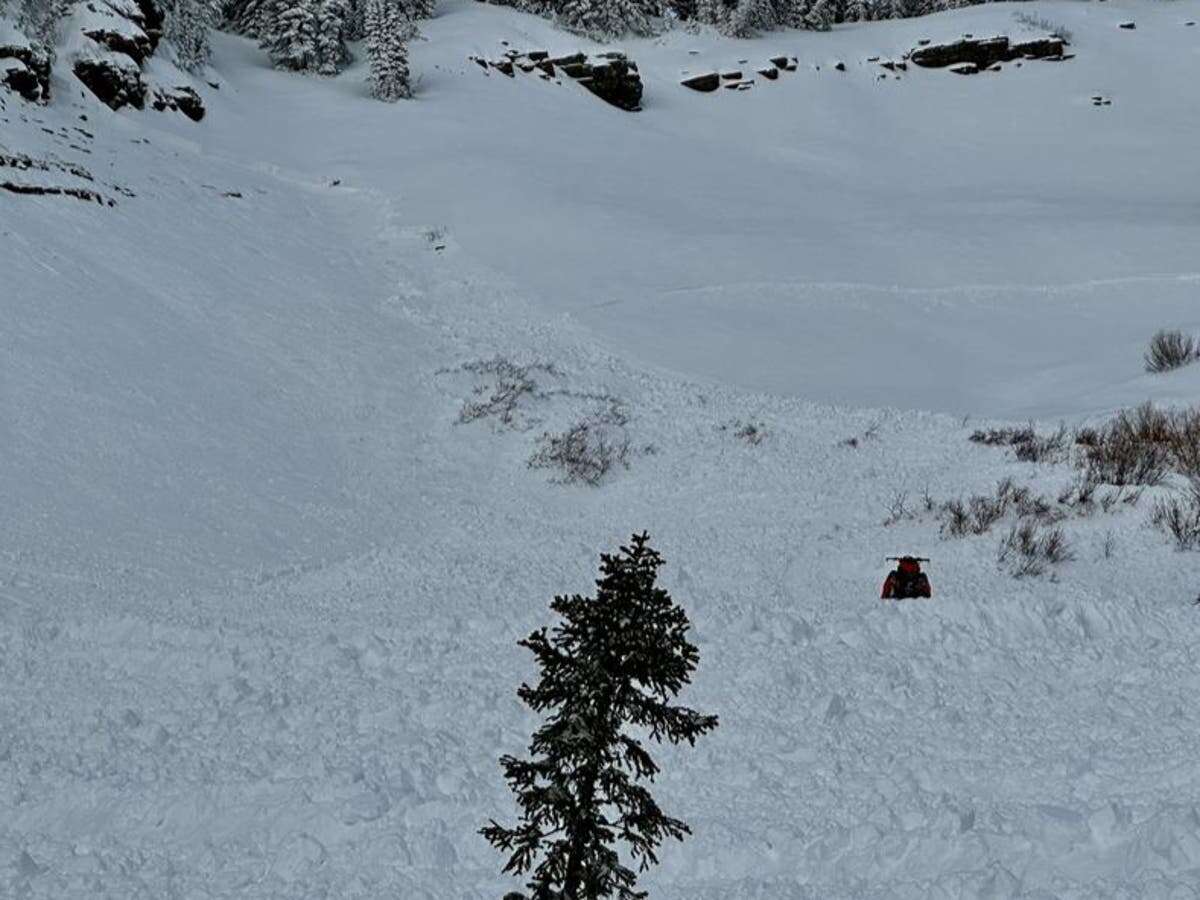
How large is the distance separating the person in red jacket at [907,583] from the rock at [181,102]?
86.9 feet

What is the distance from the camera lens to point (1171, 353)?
1443cm

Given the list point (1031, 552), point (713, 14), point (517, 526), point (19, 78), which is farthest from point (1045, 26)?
point (517, 526)

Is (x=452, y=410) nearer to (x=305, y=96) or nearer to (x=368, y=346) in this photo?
(x=368, y=346)

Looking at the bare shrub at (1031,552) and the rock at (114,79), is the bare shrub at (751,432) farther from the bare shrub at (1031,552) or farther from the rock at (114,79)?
the rock at (114,79)

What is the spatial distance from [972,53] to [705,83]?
587 inches

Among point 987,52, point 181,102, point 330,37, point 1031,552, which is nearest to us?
point 1031,552

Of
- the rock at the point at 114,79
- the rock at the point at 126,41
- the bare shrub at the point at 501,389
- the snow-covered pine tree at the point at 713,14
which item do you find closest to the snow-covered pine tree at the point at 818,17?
the snow-covered pine tree at the point at 713,14

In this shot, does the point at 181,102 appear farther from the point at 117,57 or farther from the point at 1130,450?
the point at 1130,450

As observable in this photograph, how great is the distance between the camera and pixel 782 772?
538 cm

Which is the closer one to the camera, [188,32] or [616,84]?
[188,32]

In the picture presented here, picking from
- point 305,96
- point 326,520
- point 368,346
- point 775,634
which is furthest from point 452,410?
point 305,96

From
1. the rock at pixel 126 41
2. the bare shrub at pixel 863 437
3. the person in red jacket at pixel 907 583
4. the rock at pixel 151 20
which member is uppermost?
the rock at pixel 151 20

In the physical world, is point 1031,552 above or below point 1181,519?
below

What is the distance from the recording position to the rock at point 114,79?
80.3 ft
